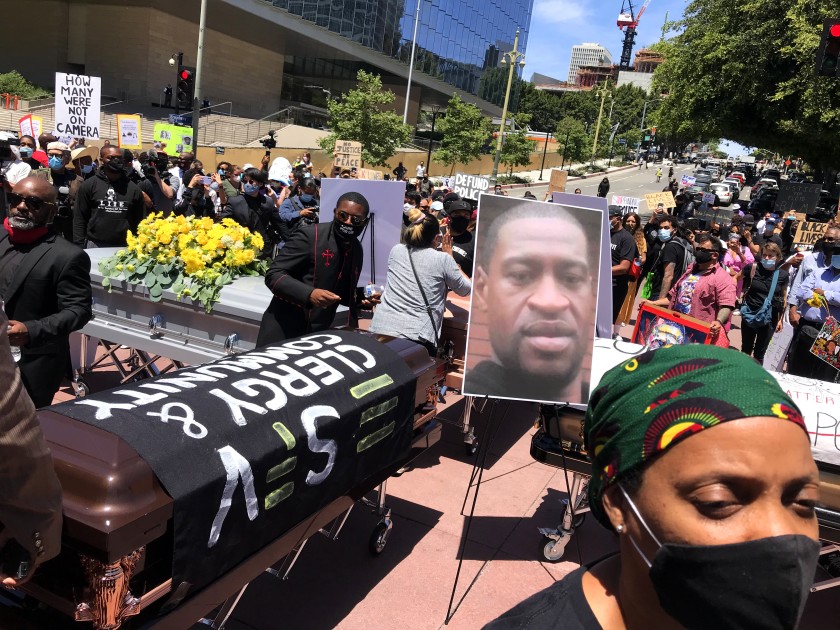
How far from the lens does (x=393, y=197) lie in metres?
6.54

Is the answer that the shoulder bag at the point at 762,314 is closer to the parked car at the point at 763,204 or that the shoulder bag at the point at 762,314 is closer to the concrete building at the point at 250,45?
the parked car at the point at 763,204

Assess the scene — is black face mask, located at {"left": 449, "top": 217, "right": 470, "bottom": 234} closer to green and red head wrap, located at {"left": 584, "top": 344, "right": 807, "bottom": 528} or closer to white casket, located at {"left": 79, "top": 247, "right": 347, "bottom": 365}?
white casket, located at {"left": 79, "top": 247, "right": 347, "bottom": 365}

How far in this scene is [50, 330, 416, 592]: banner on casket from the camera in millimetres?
2543

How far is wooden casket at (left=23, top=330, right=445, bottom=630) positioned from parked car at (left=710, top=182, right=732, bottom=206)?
41.7 metres

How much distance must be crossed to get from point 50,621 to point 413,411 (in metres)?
2.07

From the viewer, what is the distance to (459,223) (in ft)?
23.1

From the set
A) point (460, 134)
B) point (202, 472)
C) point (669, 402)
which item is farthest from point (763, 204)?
point (669, 402)

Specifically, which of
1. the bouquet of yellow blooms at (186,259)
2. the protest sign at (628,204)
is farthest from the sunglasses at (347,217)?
the protest sign at (628,204)

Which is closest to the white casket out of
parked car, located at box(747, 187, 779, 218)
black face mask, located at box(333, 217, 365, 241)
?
black face mask, located at box(333, 217, 365, 241)

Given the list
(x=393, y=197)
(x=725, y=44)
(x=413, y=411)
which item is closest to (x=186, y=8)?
(x=725, y=44)

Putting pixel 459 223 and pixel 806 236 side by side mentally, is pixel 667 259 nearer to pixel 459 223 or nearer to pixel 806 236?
pixel 459 223

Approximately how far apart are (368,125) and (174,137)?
15464 millimetres

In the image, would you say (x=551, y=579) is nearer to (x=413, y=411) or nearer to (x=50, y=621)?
(x=413, y=411)

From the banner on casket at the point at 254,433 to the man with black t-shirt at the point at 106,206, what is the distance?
13.9ft
